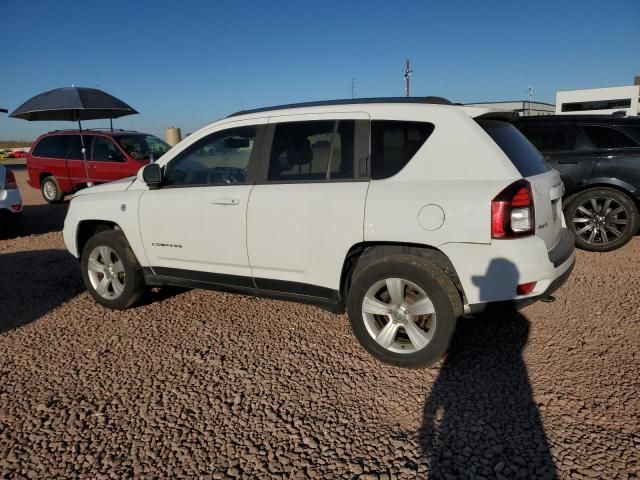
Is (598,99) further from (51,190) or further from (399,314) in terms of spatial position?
(399,314)

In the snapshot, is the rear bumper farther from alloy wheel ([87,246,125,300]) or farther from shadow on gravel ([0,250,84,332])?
shadow on gravel ([0,250,84,332])

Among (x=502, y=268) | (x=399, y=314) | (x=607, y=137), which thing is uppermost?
(x=607, y=137)

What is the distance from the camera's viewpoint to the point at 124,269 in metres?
4.27

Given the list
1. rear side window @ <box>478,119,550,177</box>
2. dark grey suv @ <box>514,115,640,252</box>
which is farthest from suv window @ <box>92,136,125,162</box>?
rear side window @ <box>478,119,550,177</box>

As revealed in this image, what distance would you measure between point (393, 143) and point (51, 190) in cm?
1130

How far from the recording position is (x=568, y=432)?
2496mm

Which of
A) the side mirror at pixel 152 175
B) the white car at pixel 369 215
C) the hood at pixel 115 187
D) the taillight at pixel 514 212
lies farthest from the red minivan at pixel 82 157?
the taillight at pixel 514 212

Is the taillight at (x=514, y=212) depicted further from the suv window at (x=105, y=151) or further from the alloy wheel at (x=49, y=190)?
the alloy wheel at (x=49, y=190)

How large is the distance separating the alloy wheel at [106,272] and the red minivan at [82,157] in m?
5.98

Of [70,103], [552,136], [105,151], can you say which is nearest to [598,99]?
[552,136]

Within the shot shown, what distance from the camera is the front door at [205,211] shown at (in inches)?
144

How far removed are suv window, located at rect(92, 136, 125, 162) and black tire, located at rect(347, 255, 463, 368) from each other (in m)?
8.72

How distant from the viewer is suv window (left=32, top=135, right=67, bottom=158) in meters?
11.4

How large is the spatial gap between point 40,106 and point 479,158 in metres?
8.62
